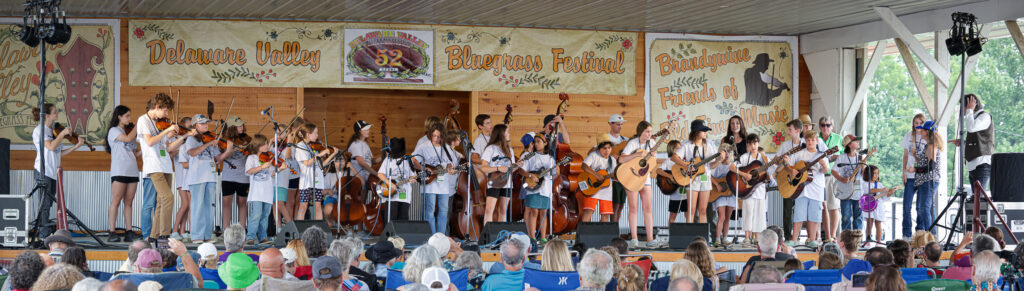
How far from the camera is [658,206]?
45.7 feet

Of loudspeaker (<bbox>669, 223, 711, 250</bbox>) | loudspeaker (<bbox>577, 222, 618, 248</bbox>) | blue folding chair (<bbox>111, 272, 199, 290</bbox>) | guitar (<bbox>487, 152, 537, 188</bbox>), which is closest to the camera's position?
blue folding chair (<bbox>111, 272, 199, 290</bbox>)

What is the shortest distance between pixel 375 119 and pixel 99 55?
140 inches

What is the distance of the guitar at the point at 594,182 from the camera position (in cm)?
1099

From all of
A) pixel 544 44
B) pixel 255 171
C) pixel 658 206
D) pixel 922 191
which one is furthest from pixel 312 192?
pixel 922 191

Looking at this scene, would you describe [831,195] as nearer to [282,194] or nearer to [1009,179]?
[1009,179]

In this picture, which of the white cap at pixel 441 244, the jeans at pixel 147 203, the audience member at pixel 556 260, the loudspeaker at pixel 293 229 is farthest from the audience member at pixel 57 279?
the jeans at pixel 147 203

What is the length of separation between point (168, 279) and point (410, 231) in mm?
4054

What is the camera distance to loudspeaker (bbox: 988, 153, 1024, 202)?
33.9ft

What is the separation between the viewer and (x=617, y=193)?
1184cm

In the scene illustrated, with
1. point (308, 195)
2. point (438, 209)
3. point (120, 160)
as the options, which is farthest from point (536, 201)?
point (120, 160)

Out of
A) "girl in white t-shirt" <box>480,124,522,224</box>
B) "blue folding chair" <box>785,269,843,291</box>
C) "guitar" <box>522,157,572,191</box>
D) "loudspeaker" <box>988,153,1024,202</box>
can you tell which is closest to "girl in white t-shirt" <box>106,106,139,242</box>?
"girl in white t-shirt" <box>480,124,522,224</box>

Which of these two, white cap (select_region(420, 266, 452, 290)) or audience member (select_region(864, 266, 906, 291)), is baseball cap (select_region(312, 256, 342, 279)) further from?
audience member (select_region(864, 266, 906, 291))

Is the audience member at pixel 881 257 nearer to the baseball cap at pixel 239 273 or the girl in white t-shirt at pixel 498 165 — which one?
the baseball cap at pixel 239 273

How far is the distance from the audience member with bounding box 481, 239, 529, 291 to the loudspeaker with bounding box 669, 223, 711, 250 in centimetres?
412
